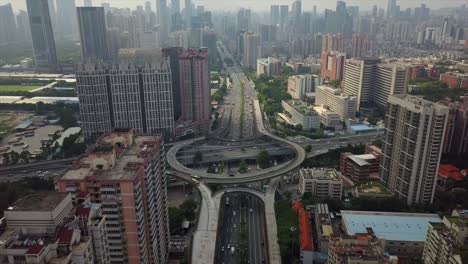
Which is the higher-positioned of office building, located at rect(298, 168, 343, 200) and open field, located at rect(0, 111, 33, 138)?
office building, located at rect(298, 168, 343, 200)

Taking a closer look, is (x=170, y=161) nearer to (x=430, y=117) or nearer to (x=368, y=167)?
(x=368, y=167)

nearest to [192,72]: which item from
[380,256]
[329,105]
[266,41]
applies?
[329,105]

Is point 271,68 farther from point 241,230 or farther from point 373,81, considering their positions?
point 241,230

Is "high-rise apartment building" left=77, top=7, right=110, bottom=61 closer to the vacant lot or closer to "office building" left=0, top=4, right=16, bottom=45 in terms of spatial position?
the vacant lot

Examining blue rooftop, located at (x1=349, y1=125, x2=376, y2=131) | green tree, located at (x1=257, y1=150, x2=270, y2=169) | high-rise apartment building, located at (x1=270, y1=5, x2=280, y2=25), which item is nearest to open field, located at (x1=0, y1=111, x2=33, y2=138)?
green tree, located at (x1=257, y1=150, x2=270, y2=169)

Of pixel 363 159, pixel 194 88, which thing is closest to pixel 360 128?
pixel 363 159

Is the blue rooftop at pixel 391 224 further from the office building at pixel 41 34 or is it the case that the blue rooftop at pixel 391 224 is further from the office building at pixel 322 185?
the office building at pixel 41 34
